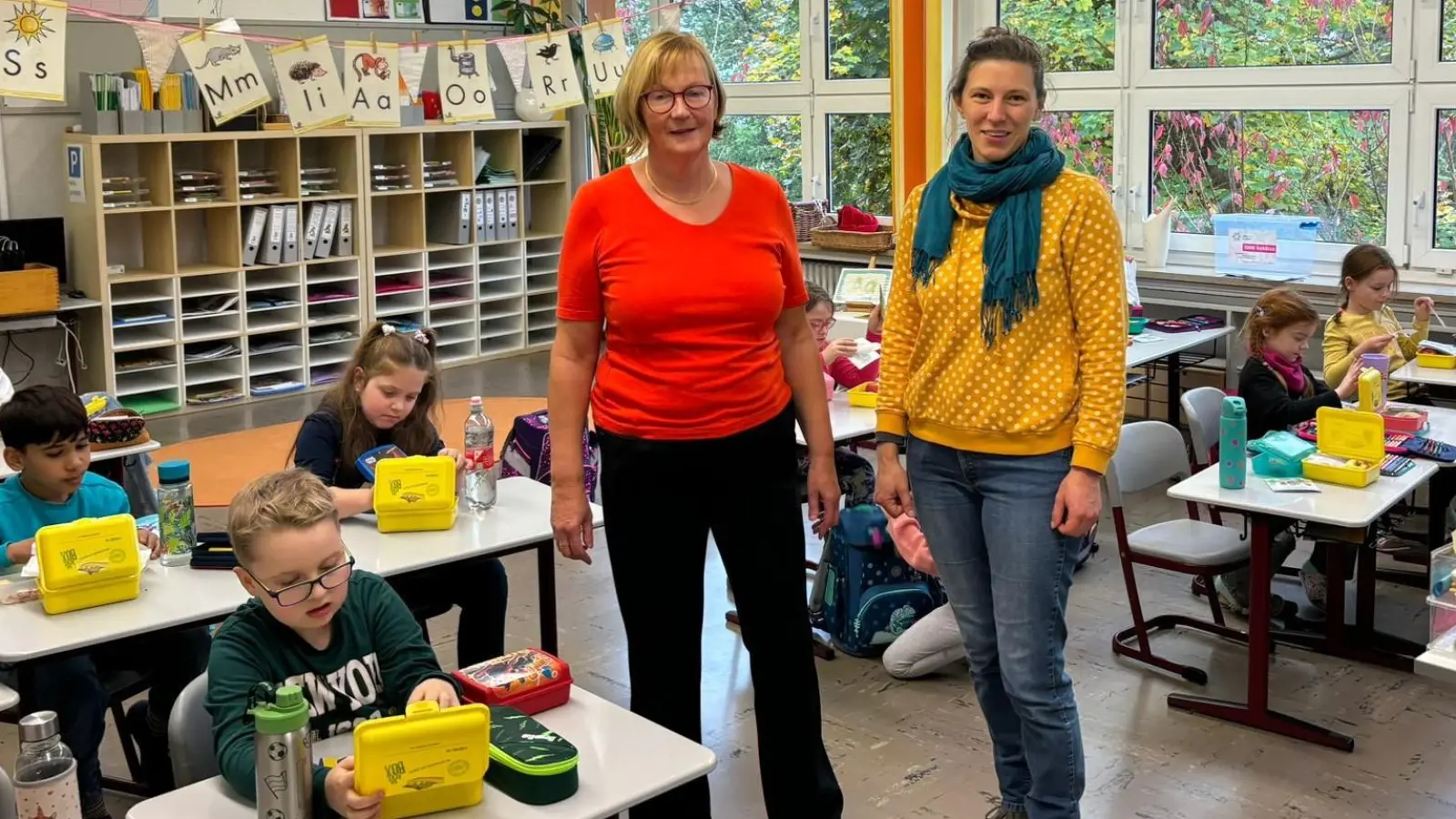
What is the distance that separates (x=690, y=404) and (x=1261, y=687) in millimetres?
1810

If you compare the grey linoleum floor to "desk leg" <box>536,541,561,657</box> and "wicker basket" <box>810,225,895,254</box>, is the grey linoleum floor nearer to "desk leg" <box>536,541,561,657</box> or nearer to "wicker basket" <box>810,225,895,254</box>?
"desk leg" <box>536,541,561,657</box>

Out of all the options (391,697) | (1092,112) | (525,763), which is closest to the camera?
(525,763)

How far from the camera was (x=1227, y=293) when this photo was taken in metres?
6.16

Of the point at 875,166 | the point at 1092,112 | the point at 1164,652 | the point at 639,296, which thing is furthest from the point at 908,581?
the point at 875,166

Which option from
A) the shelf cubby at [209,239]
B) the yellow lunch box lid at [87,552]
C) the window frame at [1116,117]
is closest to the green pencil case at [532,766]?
the yellow lunch box lid at [87,552]

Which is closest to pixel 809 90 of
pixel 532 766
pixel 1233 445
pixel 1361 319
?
pixel 1361 319

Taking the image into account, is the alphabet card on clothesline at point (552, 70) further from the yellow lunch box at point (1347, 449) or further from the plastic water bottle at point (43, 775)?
the plastic water bottle at point (43, 775)

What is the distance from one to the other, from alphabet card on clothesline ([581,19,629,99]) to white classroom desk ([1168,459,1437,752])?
341cm

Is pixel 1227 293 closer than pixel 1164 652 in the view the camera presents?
No

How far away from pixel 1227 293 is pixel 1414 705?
290 centimetres

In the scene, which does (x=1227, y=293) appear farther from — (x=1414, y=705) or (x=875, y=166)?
(x=1414, y=705)

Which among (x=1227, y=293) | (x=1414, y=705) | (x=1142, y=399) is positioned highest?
(x=1227, y=293)

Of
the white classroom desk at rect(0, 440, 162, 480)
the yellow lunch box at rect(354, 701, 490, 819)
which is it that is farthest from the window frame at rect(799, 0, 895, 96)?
the yellow lunch box at rect(354, 701, 490, 819)

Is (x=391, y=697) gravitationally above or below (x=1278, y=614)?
above
